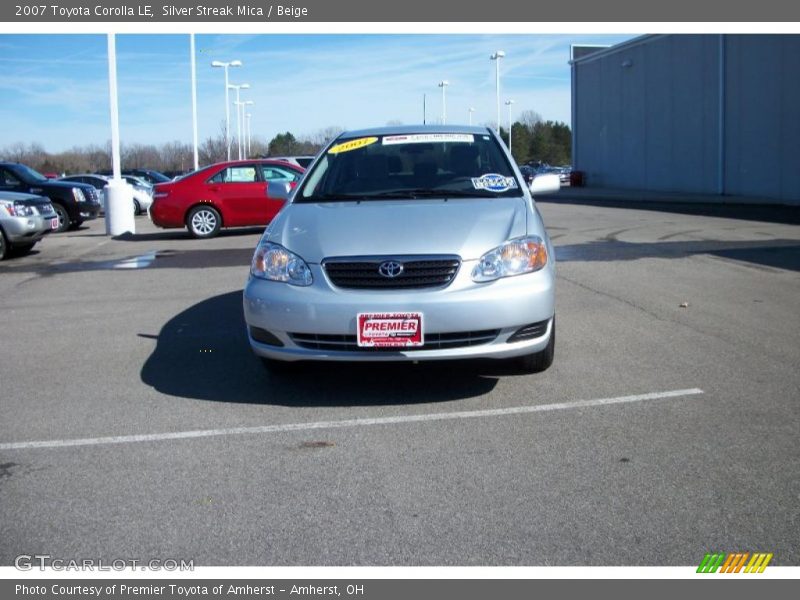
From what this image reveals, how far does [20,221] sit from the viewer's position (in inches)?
557

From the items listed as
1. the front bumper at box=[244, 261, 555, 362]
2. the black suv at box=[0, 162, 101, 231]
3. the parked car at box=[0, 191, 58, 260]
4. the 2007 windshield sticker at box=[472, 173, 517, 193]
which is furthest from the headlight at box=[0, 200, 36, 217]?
the front bumper at box=[244, 261, 555, 362]

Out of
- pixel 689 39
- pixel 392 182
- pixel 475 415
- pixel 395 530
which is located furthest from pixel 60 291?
pixel 689 39

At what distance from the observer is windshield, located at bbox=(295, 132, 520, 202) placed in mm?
6332

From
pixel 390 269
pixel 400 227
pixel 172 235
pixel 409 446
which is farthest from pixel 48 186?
pixel 409 446

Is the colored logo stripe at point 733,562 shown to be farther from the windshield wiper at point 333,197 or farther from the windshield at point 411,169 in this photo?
the windshield wiper at point 333,197

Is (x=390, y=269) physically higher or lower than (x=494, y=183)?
lower

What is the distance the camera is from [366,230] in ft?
17.7

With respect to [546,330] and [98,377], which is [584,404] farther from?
[98,377]

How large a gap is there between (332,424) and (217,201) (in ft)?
43.2

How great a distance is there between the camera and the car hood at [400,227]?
520 centimetres

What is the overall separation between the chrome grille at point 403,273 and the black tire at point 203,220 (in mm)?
12901

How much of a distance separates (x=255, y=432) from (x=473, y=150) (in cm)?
300

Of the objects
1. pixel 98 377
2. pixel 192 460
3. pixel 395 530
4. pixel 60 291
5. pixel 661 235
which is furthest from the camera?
pixel 661 235

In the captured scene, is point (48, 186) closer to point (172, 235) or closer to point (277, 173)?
point (172, 235)
